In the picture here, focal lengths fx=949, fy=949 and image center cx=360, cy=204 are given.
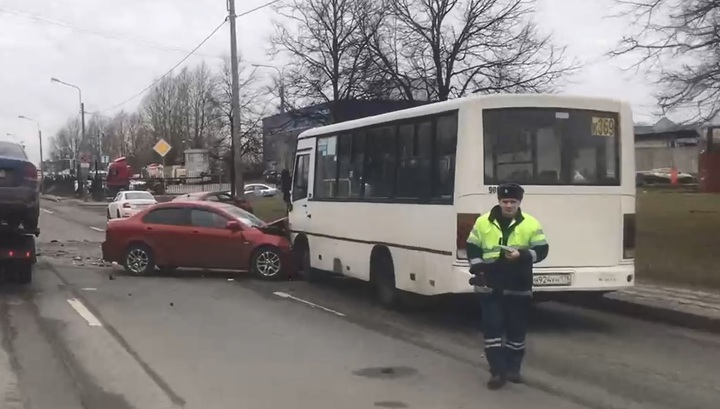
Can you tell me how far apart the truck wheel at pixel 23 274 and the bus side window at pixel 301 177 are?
4.82 metres

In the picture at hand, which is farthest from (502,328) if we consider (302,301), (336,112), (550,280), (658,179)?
(658,179)

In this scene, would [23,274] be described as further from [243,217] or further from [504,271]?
[504,271]

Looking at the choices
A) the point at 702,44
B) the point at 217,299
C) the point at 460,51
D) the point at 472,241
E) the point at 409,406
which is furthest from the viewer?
the point at 460,51

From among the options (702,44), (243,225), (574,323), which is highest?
(702,44)

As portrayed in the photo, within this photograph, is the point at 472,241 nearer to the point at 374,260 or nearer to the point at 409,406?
the point at 409,406

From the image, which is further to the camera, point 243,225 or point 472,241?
point 243,225

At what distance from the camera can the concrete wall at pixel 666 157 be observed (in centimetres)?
8888

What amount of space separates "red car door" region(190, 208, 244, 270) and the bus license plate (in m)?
7.96

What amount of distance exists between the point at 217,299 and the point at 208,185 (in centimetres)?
6324

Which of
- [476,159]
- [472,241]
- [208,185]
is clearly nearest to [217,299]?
[476,159]

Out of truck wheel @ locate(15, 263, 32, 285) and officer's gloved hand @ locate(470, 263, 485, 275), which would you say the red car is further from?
officer's gloved hand @ locate(470, 263, 485, 275)

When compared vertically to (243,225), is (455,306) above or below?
below

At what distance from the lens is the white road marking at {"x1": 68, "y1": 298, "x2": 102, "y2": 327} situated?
12.2 meters

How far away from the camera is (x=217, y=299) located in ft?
49.3
